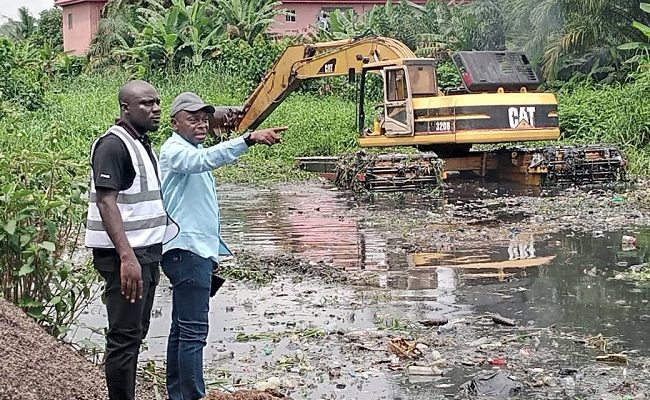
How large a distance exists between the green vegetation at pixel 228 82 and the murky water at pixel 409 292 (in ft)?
5.40

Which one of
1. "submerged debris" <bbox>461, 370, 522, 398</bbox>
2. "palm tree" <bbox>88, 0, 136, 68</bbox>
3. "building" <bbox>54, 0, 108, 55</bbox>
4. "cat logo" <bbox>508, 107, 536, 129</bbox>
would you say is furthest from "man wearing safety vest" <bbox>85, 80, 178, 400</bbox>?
"building" <bbox>54, 0, 108, 55</bbox>

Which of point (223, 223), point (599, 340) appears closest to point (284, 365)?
point (599, 340)

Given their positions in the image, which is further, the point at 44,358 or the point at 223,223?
the point at 223,223

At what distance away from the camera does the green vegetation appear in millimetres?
5941

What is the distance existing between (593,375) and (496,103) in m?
12.5

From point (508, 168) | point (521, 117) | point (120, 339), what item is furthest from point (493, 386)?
point (508, 168)

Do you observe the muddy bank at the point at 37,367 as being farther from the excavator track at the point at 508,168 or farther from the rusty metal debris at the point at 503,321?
the excavator track at the point at 508,168

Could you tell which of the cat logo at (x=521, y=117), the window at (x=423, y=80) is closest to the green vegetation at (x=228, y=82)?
the cat logo at (x=521, y=117)

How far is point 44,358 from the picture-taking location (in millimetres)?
5285

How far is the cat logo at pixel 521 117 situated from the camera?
1880 cm

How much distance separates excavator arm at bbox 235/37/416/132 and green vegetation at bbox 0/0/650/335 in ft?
4.22

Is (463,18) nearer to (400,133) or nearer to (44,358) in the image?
(400,133)

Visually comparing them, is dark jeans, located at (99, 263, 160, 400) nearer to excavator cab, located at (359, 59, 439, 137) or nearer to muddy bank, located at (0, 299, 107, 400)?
muddy bank, located at (0, 299, 107, 400)

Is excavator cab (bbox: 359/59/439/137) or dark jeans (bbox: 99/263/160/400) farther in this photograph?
excavator cab (bbox: 359/59/439/137)
